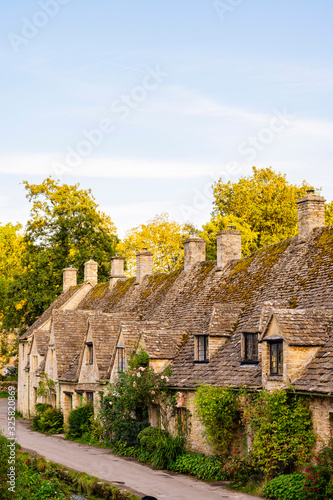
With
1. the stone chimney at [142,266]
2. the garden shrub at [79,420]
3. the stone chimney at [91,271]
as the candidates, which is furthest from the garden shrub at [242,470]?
the stone chimney at [91,271]

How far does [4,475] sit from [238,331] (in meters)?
10.5

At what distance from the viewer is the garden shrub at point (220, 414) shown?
21.9 meters

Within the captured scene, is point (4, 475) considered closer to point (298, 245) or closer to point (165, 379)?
point (165, 379)

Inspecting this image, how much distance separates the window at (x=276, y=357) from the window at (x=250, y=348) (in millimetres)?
1975

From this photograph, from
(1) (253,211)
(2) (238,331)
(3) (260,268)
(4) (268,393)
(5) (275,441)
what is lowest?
(5) (275,441)

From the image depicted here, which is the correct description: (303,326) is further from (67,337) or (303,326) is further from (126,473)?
(67,337)

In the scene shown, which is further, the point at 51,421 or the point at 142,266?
the point at 142,266

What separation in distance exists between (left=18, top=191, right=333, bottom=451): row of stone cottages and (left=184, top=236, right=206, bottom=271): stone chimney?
54mm

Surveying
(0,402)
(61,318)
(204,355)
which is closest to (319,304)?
(204,355)

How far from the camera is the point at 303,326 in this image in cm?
2033

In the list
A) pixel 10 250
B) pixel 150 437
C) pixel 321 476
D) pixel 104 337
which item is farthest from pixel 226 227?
pixel 10 250

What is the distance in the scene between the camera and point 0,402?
192ft

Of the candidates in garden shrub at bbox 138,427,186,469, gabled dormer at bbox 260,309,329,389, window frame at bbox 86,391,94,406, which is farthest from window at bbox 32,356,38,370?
gabled dormer at bbox 260,309,329,389

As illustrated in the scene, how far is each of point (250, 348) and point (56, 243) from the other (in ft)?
119
